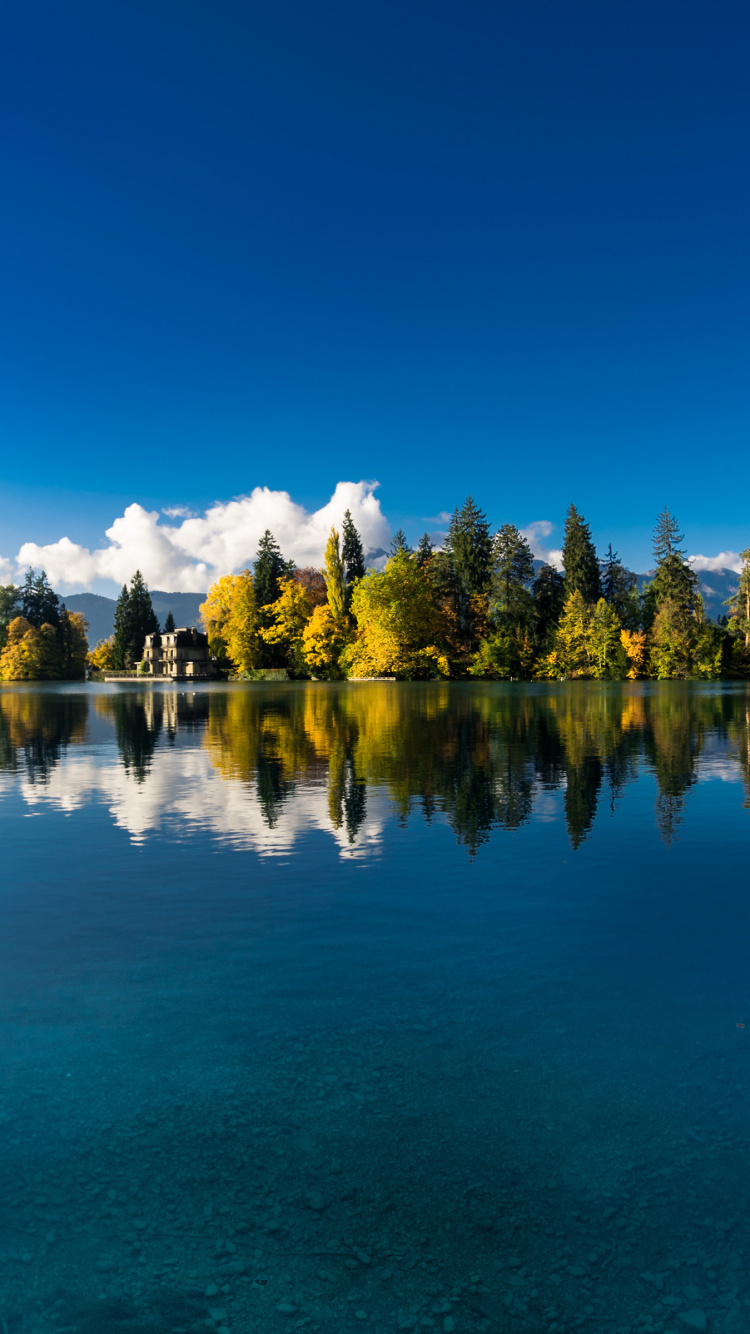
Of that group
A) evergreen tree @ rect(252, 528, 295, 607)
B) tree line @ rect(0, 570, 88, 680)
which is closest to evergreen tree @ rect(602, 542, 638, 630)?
evergreen tree @ rect(252, 528, 295, 607)

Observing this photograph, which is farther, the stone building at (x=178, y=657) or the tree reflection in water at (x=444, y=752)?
the stone building at (x=178, y=657)

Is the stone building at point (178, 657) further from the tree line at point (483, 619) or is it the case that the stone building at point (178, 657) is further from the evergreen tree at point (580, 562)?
the evergreen tree at point (580, 562)

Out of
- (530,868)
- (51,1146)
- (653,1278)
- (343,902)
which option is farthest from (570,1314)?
(530,868)

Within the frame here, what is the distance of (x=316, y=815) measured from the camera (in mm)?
12727

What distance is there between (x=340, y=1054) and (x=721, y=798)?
437 inches

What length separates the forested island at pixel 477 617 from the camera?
85312 millimetres

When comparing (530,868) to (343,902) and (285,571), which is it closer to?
(343,902)

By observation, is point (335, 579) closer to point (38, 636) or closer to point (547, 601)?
point (547, 601)

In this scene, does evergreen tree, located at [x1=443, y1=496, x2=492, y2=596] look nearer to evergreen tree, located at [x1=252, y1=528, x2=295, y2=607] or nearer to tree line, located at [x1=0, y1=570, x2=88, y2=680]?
evergreen tree, located at [x1=252, y1=528, x2=295, y2=607]

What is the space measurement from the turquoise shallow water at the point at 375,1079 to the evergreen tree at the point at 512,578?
270ft

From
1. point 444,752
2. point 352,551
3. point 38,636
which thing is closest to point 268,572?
point 352,551

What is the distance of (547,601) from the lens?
99500 mm

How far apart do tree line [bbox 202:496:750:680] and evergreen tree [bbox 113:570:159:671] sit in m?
36.8

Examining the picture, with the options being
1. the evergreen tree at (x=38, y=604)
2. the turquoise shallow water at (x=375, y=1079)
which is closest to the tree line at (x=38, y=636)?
the evergreen tree at (x=38, y=604)
